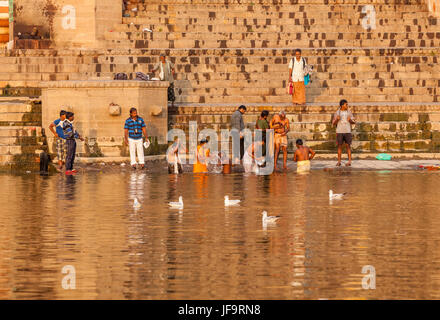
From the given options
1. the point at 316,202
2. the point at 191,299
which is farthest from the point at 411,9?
the point at 191,299

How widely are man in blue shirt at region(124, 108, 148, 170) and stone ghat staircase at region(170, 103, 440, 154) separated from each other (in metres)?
2.15

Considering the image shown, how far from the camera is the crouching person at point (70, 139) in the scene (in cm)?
2295

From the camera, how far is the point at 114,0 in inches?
1251

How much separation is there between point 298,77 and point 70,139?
6.43 m

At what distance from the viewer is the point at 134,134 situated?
23.6m

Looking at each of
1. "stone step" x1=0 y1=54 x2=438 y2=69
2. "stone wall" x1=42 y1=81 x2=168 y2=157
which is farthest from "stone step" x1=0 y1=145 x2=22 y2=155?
"stone step" x1=0 y1=54 x2=438 y2=69

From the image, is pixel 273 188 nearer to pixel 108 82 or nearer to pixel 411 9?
pixel 108 82

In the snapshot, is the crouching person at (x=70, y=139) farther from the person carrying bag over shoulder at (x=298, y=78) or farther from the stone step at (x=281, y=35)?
the stone step at (x=281, y=35)

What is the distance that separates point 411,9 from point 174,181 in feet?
47.2

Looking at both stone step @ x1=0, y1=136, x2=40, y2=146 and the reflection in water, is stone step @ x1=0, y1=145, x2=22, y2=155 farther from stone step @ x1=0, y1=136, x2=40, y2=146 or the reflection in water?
the reflection in water

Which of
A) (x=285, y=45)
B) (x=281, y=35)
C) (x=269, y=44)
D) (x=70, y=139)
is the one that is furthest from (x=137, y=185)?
(x=281, y=35)

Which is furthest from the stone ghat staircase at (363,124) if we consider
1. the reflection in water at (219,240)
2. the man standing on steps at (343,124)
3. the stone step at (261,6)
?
the stone step at (261,6)

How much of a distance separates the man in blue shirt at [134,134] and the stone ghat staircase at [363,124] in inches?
84.6

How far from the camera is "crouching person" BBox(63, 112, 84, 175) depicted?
22953mm
